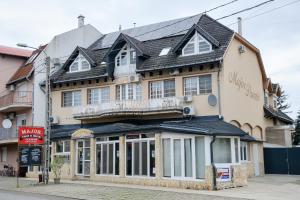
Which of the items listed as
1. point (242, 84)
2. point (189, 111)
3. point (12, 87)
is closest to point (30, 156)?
point (189, 111)

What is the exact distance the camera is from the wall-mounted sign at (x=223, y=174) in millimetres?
19094

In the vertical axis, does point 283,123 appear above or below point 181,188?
above

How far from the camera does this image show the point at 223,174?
19.3 m

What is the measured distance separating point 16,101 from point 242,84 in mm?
18683

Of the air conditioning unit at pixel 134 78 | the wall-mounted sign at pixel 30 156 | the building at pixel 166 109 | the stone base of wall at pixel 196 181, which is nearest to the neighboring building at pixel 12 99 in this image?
the building at pixel 166 109

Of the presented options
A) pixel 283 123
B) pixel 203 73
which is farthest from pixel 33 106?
pixel 283 123

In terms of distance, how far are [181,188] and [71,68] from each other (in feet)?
53.1

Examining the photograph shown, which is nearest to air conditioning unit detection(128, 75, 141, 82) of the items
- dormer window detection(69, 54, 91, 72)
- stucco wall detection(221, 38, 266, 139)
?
dormer window detection(69, 54, 91, 72)

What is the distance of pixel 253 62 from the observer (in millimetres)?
30562

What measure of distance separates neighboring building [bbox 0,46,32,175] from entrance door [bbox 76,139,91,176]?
8.79 meters

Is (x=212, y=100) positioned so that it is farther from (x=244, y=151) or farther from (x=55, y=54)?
(x=55, y=54)

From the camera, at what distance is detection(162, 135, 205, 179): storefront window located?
1962 cm

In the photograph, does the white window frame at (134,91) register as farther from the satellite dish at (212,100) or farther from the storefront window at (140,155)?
the storefront window at (140,155)

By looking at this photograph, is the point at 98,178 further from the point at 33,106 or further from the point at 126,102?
the point at 33,106
